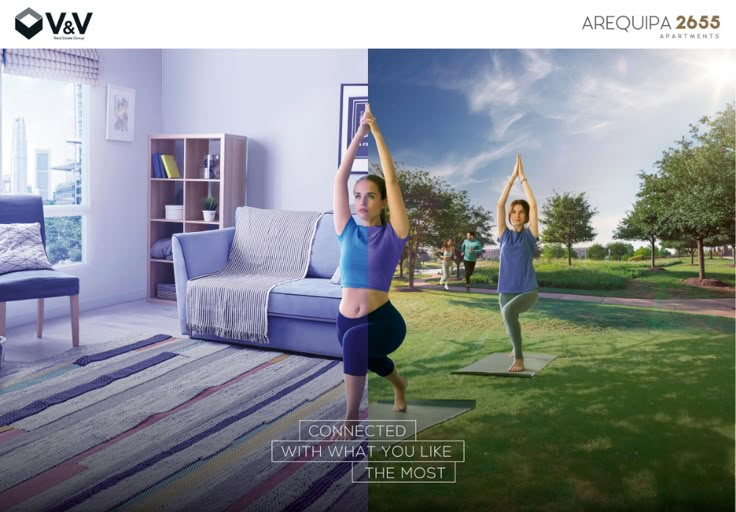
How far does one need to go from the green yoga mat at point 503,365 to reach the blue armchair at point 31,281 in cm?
276

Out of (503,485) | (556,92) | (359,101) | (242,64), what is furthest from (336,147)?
(503,485)

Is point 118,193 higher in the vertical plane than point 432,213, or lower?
higher

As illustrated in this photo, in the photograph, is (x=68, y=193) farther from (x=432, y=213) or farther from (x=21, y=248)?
(x=432, y=213)

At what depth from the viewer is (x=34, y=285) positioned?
3871mm

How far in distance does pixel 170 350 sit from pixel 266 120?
6.96 feet

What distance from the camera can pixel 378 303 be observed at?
193 cm

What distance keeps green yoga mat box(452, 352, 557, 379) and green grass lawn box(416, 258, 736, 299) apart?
0.63 feet

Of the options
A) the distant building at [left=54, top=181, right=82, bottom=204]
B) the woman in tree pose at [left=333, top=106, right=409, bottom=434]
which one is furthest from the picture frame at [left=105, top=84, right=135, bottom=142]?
the woman in tree pose at [left=333, top=106, right=409, bottom=434]

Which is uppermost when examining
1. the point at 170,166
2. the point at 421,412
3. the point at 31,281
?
the point at 170,166

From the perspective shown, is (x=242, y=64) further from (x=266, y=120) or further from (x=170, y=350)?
(x=170, y=350)

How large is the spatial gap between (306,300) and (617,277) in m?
2.10
